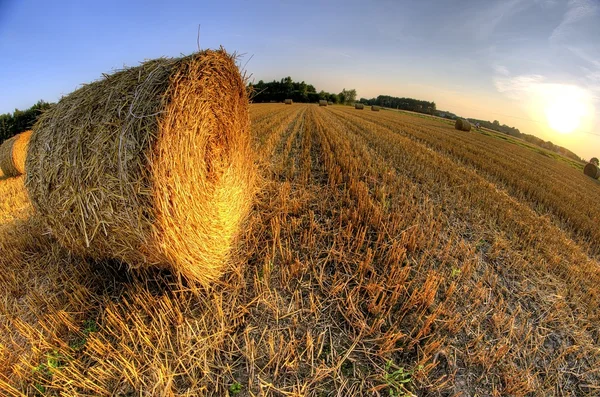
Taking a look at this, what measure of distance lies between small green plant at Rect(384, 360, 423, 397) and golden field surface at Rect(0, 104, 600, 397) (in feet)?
0.07

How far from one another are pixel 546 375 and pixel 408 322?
139cm

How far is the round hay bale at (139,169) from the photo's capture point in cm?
248

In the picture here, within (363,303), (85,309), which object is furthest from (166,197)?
(363,303)

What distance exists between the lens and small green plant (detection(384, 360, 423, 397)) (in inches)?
86.9

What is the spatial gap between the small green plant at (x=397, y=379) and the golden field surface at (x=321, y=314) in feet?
0.07

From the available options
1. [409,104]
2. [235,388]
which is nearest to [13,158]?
[235,388]

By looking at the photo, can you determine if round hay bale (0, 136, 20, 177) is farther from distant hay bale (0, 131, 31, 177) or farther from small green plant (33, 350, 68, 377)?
small green plant (33, 350, 68, 377)

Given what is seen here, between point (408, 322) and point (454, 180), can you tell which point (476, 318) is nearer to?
point (408, 322)

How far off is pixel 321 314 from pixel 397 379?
34.4 inches

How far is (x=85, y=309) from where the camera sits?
2.92m

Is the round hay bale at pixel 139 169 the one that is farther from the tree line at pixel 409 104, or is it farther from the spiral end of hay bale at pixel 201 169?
the tree line at pixel 409 104

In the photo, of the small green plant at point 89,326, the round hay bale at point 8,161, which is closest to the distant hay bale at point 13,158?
the round hay bale at point 8,161

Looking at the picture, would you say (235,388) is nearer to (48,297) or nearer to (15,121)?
(48,297)

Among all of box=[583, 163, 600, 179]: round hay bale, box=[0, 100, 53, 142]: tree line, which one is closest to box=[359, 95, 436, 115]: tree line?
box=[583, 163, 600, 179]: round hay bale
